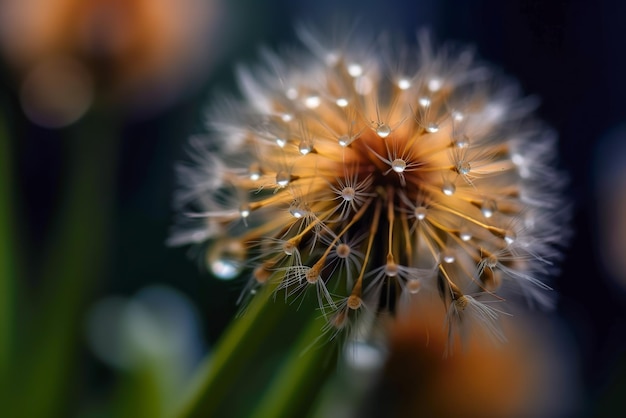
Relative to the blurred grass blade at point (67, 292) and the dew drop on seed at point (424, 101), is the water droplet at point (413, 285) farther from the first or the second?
the blurred grass blade at point (67, 292)

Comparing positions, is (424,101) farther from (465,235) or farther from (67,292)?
(67,292)

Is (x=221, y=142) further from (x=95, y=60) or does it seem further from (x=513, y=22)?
(x=513, y=22)

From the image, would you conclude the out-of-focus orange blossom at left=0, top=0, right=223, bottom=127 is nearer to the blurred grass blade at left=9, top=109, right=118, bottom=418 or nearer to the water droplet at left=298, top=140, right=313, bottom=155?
the blurred grass blade at left=9, top=109, right=118, bottom=418

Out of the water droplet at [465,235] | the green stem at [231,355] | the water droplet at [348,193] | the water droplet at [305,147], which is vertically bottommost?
the green stem at [231,355]

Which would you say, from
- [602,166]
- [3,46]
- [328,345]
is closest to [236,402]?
[328,345]

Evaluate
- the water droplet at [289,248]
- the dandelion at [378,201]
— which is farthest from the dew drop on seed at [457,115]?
the water droplet at [289,248]

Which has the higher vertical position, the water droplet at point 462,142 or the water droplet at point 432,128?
the water droplet at point 462,142

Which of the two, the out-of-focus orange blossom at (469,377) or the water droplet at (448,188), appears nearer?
the water droplet at (448,188)

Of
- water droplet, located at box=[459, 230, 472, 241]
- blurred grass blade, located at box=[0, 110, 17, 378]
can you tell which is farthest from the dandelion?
blurred grass blade, located at box=[0, 110, 17, 378]
